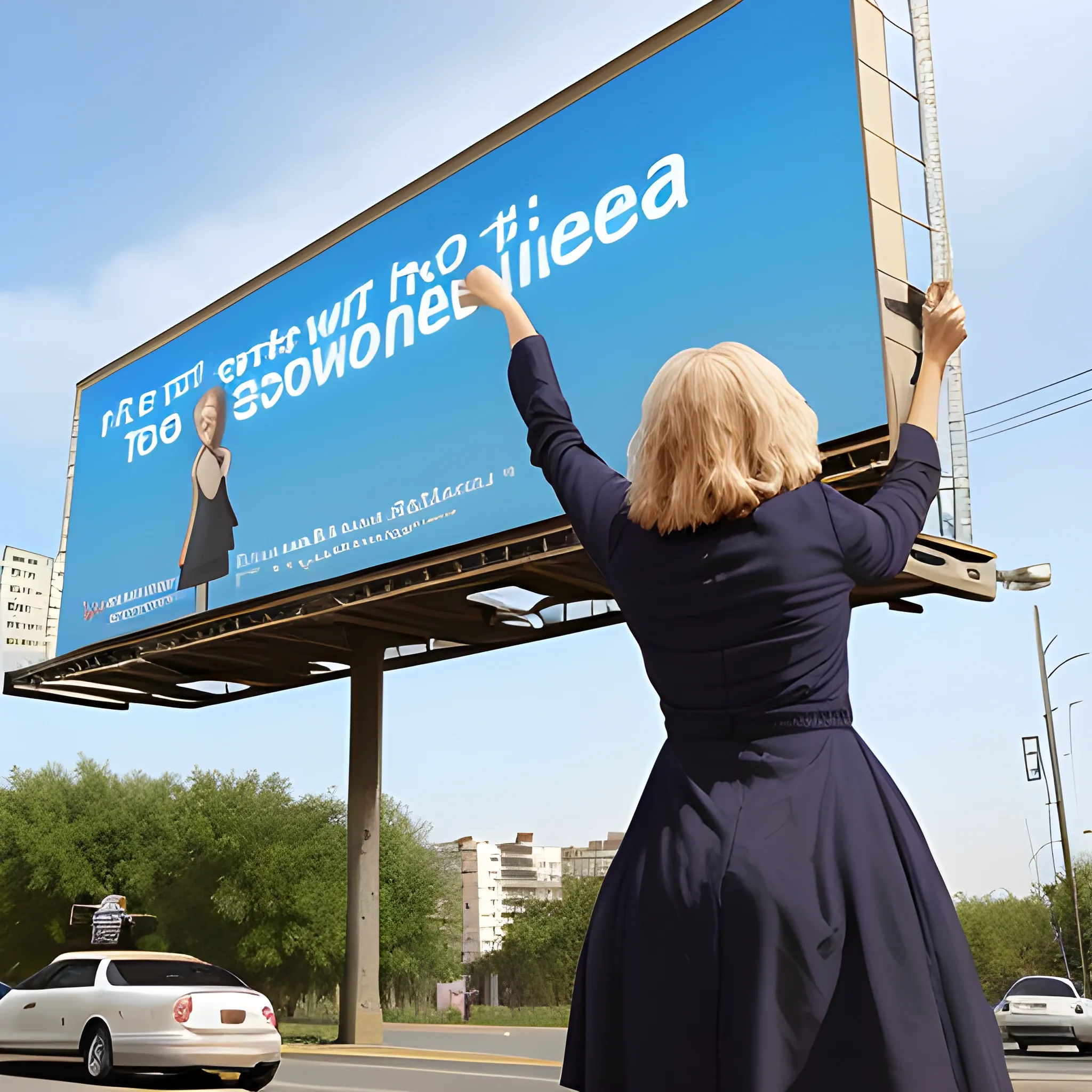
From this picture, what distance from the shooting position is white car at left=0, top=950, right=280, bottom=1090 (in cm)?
1008

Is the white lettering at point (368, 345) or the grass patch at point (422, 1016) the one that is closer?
the white lettering at point (368, 345)

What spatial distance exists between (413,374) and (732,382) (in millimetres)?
15356

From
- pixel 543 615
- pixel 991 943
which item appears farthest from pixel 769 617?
pixel 991 943

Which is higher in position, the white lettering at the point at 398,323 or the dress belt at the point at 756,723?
the white lettering at the point at 398,323

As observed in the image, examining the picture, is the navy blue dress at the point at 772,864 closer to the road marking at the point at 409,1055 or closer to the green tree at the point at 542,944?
the road marking at the point at 409,1055

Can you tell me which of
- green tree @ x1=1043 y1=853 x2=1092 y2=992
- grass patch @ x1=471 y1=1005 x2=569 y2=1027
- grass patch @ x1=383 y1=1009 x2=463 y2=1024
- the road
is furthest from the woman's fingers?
green tree @ x1=1043 y1=853 x2=1092 y2=992

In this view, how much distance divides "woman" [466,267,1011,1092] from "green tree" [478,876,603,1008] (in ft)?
246

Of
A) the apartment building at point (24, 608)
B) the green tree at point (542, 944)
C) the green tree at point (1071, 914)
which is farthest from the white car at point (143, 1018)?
the green tree at point (542, 944)

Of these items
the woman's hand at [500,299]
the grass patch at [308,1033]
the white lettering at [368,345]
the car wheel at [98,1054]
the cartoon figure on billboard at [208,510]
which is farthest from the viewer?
the grass patch at [308,1033]

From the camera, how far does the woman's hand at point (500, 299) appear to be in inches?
82.1

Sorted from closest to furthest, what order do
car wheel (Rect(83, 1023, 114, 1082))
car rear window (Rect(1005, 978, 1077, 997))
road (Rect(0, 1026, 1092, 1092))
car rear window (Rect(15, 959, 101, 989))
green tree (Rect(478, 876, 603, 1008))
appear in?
road (Rect(0, 1026, 1092, 1092))
car wheel (Rect(83, 1023, 114, 1082))
car rear window (Rect(15, 959, 101, 989))
car rear window (Rect(1005, 978, 1077, 997))
green tree (Rect(478, 876, 603, 1008))

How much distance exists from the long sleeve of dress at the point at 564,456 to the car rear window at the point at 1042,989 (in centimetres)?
1768

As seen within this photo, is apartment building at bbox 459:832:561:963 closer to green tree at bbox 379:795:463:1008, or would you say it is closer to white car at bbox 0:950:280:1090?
green tree at bbox 379:795:463:1008

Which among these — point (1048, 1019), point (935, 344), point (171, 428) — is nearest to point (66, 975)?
point (935, 344)
